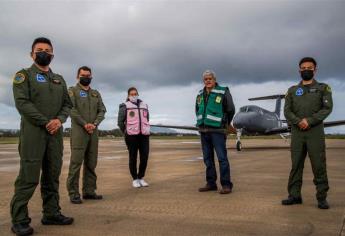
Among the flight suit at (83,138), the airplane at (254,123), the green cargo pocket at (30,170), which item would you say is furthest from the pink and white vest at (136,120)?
the airplane at (254,123)

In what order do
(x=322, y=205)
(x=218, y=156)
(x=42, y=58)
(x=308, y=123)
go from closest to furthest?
(x=42, y=58) → (x=322, y=205) → (x=308, y=123) → (x=218, y=156)

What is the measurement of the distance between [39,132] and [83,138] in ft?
5.87

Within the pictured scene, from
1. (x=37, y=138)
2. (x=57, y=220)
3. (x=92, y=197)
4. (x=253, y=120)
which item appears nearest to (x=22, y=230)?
(x=57, y=220)

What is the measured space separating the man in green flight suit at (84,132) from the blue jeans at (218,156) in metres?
2.00

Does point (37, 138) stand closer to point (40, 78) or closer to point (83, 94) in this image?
point (40, 78)

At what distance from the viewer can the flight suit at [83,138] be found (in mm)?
5984

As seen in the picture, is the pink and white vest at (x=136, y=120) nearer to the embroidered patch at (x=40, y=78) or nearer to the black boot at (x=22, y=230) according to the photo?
the embroidered patch at (x=40, y=78)

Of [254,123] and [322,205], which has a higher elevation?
[254,123]

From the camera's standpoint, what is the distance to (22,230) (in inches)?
153

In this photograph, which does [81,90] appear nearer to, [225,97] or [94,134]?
[94,134]

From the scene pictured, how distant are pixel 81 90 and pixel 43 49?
5.92 ft

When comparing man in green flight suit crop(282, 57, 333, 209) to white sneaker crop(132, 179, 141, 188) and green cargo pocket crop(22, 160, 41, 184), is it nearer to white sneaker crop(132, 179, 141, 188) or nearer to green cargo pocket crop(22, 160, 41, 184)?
white sneaker crop(132, 179, 141, 188)

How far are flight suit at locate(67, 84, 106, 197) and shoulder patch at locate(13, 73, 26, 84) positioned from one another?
1.87 meters

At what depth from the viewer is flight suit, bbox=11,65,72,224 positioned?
13.5ft
